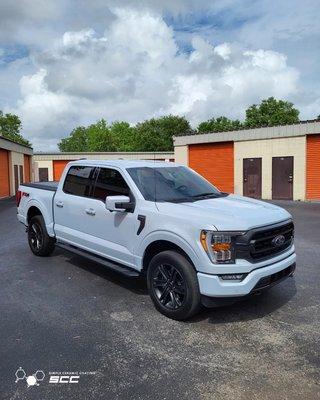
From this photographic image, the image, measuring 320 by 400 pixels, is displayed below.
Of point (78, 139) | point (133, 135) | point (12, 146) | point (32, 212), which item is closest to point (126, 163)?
point (32, 212)

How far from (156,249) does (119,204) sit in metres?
0.76

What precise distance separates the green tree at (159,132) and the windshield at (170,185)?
6239cm

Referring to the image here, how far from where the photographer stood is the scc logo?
10.9 feet

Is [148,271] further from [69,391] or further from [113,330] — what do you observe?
[69,391]

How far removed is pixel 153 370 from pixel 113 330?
0.97 metres

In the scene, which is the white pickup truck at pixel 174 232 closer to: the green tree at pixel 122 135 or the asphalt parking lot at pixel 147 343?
the asphalt parking lot at pixel 147 343

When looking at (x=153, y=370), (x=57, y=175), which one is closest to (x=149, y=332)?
(x=153, y=370)

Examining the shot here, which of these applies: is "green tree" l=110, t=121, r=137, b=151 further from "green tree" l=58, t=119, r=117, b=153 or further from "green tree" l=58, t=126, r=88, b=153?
"green tree" l=58, t=126, r=88, b=153

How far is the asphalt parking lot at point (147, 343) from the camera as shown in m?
3.24

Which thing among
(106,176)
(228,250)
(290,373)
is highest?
(106,176)

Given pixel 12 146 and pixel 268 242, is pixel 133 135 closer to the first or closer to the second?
pixel 12 146

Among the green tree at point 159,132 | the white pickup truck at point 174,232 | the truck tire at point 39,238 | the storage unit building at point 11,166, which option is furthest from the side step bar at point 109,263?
the green tree at point 159,132

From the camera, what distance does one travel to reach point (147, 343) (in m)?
4.03

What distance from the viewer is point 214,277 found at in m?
4.12
